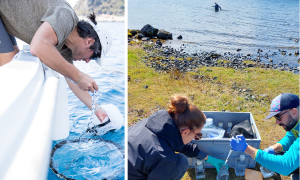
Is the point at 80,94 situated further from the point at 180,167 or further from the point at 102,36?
the point at 180,167

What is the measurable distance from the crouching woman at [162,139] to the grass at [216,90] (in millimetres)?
812

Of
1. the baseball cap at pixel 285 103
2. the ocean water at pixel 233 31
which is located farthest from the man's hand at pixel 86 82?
the ocean water at pixel 233 31

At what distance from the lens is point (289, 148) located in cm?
176

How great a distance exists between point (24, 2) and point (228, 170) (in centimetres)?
219

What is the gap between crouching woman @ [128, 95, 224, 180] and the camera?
1.37 m

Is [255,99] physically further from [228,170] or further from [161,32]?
[161,32]

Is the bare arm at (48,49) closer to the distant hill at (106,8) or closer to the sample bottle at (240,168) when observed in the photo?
the sample bottle at (240,168)

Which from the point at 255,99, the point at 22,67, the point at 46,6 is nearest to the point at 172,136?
the point at 22,67

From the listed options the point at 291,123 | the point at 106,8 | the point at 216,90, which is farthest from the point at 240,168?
the point at 106,8

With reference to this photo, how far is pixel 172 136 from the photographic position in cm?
140

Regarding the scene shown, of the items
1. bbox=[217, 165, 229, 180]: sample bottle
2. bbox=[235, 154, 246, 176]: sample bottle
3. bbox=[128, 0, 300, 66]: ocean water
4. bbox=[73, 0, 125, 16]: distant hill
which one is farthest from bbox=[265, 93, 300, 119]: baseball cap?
bbox=[128, 0, 300, 66]: ocean water

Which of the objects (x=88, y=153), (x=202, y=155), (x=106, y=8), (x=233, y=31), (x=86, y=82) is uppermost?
(x=106, y=8)

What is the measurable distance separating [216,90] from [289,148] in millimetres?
2292

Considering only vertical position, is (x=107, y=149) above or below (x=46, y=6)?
below
